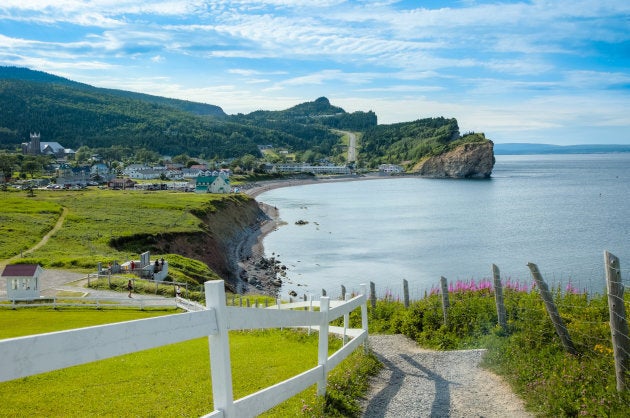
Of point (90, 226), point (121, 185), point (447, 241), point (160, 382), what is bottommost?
point (447, 241)

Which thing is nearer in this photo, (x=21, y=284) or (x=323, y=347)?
(x=323, y=347)

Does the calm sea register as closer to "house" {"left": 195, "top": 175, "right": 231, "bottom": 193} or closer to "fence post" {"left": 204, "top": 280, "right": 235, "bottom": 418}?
"house" {"left": 195, "top": 175, "right": 231, "bottom": 193}

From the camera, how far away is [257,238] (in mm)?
83438

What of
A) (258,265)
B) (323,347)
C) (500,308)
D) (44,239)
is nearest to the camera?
(323,347)

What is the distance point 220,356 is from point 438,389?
5.72 metres

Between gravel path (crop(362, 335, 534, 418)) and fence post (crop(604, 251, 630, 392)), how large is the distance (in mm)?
Result: 1361

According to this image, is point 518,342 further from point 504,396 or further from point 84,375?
point 84,375

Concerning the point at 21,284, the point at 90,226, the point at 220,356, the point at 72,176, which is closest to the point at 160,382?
the point at 220,356

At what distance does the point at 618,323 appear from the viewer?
307 inches

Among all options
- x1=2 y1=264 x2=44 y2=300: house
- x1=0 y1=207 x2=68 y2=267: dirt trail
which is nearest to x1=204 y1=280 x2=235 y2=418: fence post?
x1=2 y1=264 x2=44 y2=300: house

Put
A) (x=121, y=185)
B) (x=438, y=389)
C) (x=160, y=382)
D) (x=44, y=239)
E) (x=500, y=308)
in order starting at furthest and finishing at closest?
(x=121, y=185) < (x=44, y=239) < (x=500, y=308) < (x=160, y=382) < (x=438, y=389)

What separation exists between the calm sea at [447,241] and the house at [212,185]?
1507cm

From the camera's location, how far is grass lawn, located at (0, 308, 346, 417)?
868cm

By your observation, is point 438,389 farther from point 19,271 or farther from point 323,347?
point 19,271
